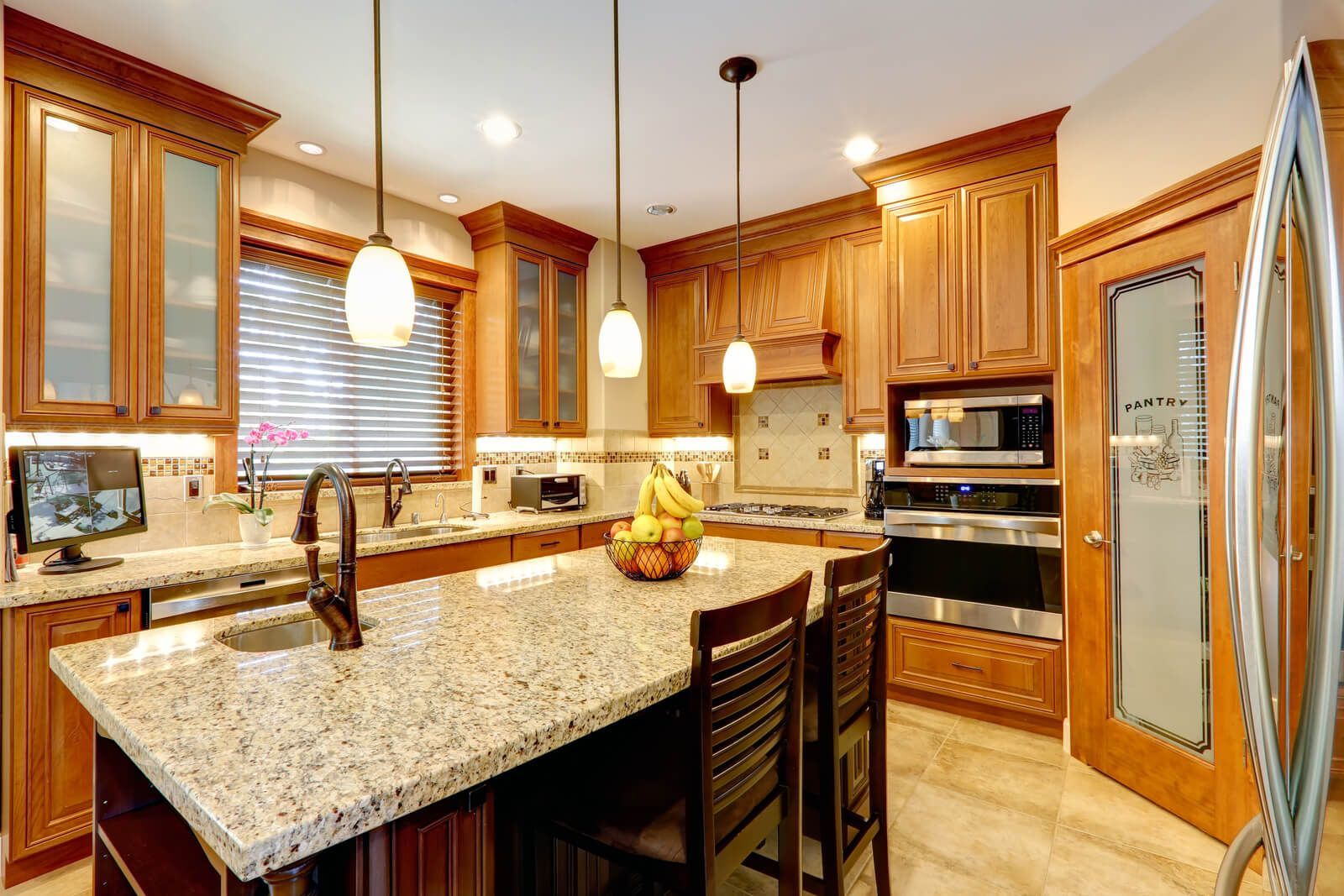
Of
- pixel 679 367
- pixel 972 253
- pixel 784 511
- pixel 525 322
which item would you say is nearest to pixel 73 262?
pixel 525 322

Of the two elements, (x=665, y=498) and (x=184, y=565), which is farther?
(x=184, y=565)

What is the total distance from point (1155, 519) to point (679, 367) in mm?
2801

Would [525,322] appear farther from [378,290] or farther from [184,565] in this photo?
[378,290]

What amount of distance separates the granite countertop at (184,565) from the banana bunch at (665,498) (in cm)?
109

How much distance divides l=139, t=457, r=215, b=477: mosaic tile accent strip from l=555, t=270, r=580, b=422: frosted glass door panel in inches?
72.1

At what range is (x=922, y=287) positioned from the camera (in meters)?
3.18

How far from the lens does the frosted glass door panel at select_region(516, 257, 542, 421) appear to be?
150 inches

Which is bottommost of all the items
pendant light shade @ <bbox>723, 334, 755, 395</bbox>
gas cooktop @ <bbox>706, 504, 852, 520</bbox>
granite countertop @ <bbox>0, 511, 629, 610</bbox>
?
granite countertop @ <bbox>0, 511, 629, 610</bbox>

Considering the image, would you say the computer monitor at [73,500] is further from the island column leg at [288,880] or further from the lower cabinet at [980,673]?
the lower cabinet at [980,673]

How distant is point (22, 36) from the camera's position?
2076 millimetres

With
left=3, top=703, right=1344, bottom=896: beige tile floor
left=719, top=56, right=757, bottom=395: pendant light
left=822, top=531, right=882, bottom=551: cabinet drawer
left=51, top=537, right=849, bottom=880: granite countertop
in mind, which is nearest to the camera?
left=51, top=537, right=849, bottom=880: granite countertop

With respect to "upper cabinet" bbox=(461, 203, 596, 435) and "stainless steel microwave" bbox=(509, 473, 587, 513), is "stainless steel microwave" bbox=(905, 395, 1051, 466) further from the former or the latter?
"upper cabinet" bbox=(461, 203, 596, 435)

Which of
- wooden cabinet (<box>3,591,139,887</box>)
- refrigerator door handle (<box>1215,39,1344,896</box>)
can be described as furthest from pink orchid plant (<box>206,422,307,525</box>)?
refrigerator door handle (<box>1215,39,1344,896</box>)

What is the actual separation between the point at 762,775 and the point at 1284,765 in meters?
0.89
